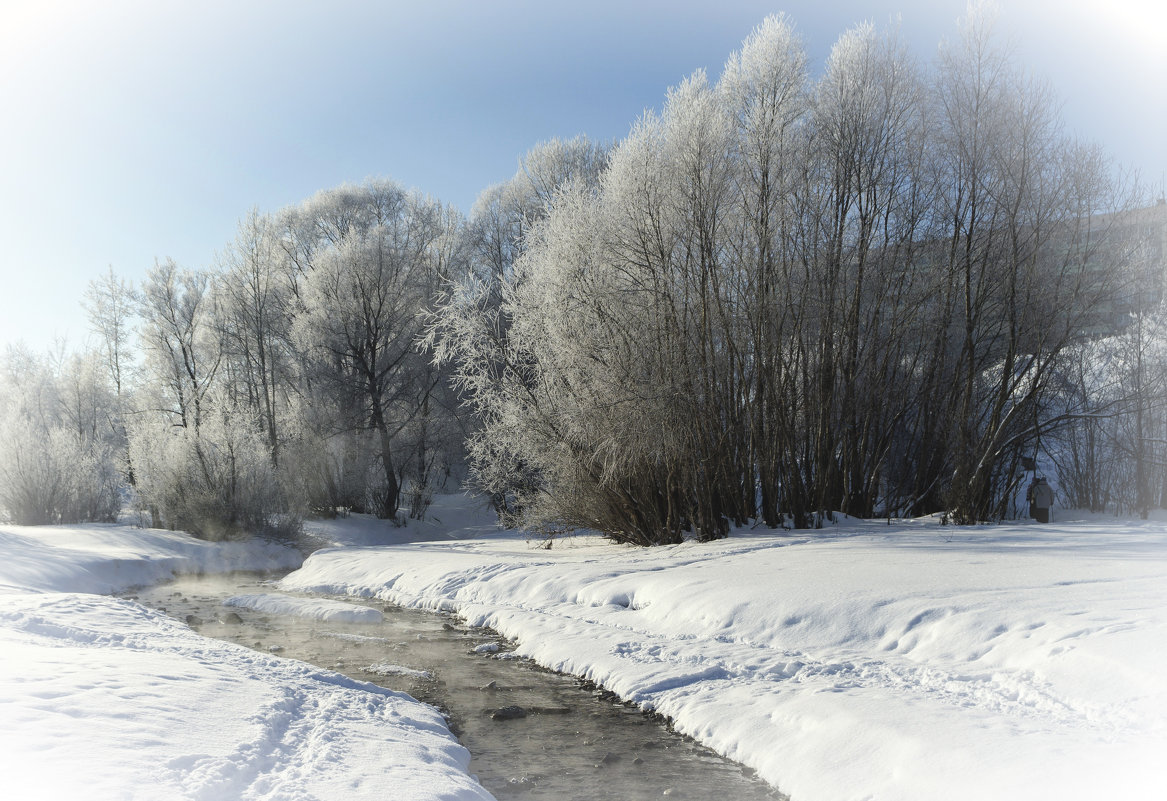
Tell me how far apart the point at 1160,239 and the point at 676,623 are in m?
14.8

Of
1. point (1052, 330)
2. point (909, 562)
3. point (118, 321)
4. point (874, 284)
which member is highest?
point (118, 321)

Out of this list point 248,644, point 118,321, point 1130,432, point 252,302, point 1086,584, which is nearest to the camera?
point 1086,584

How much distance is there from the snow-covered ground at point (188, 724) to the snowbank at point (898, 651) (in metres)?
2.32

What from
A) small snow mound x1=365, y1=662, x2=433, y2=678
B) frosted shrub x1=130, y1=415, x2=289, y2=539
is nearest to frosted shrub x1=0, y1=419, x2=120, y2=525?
frosted shrub x1=130, y1=415, x2=289, y2=539

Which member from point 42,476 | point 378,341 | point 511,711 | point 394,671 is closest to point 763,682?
point 511,711

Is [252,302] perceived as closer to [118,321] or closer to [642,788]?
[118,321]

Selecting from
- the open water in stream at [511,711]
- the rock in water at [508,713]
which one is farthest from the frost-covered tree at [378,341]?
the rock in water at [508,713]

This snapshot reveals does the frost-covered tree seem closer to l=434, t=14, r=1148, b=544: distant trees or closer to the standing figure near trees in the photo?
l=434, t=14, r=1148, b=544: distant trees

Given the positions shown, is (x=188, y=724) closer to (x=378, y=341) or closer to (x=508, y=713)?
(x=508, y=713)

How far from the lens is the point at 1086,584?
6930 mm

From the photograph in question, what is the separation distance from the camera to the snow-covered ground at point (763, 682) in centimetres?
404

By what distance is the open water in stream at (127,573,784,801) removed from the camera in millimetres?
5121

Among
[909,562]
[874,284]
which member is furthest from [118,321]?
[909,562]

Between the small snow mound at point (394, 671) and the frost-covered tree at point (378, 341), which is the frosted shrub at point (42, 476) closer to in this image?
the frost-covered tree at point (378, 341)
